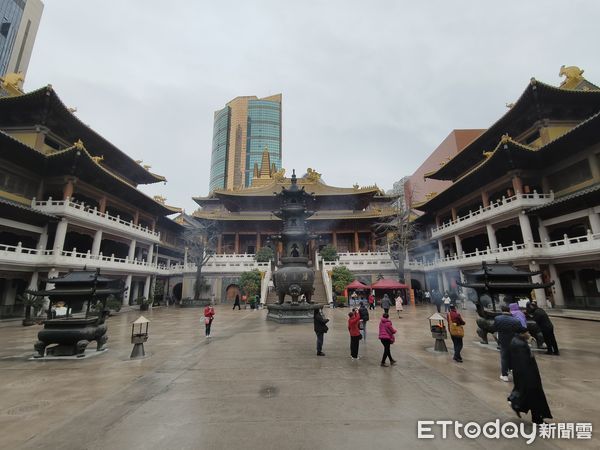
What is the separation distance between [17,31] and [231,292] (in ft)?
263

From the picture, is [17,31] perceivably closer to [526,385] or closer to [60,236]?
[60,236]

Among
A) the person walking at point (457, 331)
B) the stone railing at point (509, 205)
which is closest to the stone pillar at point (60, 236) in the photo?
the person walking at point (457, 331)

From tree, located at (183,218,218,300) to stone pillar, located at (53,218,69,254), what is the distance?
1023 cm

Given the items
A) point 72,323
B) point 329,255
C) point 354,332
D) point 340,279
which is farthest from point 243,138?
point 354,332

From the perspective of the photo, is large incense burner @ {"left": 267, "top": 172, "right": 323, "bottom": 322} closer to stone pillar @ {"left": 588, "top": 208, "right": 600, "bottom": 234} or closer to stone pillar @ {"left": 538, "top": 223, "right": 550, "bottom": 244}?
stone pillar @ {"left": 538, "top": 223, "right": 550, "bottom": 244}

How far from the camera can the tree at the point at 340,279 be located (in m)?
25.0

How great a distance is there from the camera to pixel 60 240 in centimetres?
1973

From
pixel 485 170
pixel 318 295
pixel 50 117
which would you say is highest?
pixel 50 117

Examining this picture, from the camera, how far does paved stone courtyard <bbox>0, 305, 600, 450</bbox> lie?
357cm

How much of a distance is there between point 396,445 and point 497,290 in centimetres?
722

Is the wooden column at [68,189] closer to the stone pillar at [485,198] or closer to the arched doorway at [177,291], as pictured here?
the arched doorway at [177,291]

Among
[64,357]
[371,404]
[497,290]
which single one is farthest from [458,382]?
[64,357]

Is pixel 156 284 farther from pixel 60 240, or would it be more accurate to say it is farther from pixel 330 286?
pixel 330 286

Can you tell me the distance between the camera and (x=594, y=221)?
17.8m
